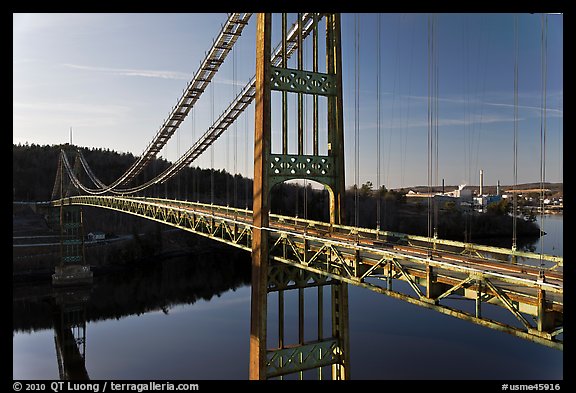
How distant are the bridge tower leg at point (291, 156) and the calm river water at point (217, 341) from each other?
13.1 meters

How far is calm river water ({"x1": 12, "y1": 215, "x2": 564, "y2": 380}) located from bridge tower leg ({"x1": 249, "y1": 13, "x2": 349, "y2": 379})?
514 inches

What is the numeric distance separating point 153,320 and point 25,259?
29.4 m

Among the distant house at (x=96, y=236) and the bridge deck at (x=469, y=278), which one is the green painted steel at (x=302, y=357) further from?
the distant house at (x=96, y=236)

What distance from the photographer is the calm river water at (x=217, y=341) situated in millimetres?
29953

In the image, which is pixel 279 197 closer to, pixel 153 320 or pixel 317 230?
pixel 153 320

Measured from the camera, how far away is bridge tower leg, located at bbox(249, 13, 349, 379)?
1423 cm

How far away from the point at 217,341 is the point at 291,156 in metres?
24.7

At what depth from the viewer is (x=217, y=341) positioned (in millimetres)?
35031

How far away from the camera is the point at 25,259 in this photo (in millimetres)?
61062

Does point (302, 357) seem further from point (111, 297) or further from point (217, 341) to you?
point (111, 297)

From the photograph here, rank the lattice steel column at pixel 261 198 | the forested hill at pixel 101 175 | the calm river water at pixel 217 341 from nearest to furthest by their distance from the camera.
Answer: the lattice steel column at pixel 261 198, the calm river water at pixel 217 341, the forested hill at pixel 101 175

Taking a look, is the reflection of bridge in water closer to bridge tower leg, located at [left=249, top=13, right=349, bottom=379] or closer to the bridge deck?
bridge tower leg, located at [left=249, top=13, right=349, bottom=379]

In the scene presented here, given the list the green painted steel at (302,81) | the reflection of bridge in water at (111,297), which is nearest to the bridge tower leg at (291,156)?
the green painted steel at (302,81)

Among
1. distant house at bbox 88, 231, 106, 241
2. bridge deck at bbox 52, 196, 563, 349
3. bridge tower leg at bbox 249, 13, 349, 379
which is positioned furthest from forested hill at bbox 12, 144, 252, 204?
bridge deck at bbox 52, 196, 563, 349
